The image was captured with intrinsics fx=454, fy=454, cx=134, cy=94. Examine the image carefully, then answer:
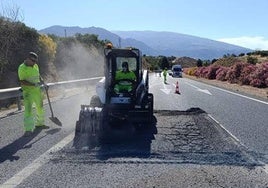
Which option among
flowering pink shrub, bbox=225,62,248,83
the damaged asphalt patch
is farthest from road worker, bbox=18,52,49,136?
flowering pink shrub, bbox=225,62,248,83

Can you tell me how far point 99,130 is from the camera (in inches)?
385

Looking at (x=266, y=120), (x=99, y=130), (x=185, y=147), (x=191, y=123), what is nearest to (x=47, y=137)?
(x=99, y=130)

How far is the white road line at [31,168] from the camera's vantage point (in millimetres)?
6137

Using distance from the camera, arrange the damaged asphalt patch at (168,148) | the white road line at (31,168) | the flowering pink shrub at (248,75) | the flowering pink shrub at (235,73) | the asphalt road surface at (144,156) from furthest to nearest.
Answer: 1. the flowering pink shrub at (235,73)
2. the flowering pink shrub at (248,75)
3. the damaged asphalt patch at (168,148)
4. the asphalt road surface at (144,156)
5. the white road line at (31,168)

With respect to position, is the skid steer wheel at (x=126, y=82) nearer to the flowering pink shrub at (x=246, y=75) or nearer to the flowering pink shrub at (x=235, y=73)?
the flowering pink shrub at (x=246, y=75)

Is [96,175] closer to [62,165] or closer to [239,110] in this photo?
[62,165]

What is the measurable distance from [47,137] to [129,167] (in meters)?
3.36

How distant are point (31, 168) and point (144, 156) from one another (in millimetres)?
1972

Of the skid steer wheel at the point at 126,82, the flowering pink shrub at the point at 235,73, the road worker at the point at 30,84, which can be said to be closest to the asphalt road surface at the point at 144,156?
the road worker at the point at 30,84

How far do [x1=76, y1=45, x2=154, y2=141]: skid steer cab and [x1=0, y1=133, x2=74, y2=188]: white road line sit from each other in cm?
162

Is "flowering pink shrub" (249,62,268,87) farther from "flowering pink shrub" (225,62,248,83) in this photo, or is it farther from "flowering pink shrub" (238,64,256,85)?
"flowering pink shrub" (225,62,248,83)

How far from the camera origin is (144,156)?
25.8 feet

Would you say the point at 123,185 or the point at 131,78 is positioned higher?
the point at 131,78

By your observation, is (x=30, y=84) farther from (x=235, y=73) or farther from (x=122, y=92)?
(x=235, y=73)
